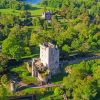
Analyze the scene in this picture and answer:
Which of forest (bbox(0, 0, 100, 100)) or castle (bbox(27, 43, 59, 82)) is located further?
castle (bbox(27, 43, 59, 82))

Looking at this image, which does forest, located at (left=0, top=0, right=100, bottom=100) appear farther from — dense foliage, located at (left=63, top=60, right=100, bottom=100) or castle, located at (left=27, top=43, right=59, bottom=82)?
castle, located at (left=27, top=43, right=59, bottom=82)

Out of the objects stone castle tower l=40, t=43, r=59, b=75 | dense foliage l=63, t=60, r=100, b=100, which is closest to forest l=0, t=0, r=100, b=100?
dense foliage l=63, t=60, r=100, b=100

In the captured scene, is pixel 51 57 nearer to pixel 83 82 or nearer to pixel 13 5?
pixel 83 82

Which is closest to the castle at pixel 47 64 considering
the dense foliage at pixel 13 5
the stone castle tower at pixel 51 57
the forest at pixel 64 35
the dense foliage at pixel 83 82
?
the stone castle tower at pixel 51 57

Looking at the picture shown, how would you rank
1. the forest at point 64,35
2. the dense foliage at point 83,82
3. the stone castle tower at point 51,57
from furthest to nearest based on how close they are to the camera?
the stone castle tower at point 51,57 < the forest at point 64,35 < the dense foliage at point 83,82

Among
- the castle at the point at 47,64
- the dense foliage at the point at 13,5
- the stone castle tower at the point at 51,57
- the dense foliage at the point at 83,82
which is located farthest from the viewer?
the dense foliage at the point at 13,5

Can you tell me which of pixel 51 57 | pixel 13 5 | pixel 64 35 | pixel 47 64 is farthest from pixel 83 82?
pixel 13 5

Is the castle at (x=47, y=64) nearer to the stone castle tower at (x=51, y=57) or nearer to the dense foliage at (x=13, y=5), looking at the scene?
the stone castle tower at (x=51, y=57)
